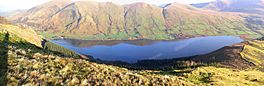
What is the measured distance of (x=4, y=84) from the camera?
51.0 meters

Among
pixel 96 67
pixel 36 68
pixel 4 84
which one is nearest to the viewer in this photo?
pixel 4 84

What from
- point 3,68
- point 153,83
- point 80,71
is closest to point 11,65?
point 3,68

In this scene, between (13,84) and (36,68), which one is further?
(36,68)

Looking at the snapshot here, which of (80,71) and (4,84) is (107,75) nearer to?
(80,71)

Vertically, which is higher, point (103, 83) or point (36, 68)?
point (36, 68)

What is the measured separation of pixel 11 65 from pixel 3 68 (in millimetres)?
1626

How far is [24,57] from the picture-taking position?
6322 centimetres

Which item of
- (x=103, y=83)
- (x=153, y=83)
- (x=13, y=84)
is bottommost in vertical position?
(x=153, y=83)

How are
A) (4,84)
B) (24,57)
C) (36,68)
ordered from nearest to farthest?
1. (4,84)
2. (36,68)
3. (24,57)

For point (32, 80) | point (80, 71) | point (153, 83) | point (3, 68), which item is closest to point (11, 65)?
point (3, 68)

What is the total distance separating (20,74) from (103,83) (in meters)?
15.9

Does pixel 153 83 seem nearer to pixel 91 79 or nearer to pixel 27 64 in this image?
pixel 91 79

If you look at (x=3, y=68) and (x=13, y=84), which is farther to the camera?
(x=3, y=68)

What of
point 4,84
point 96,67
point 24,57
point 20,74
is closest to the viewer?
point 4,84
